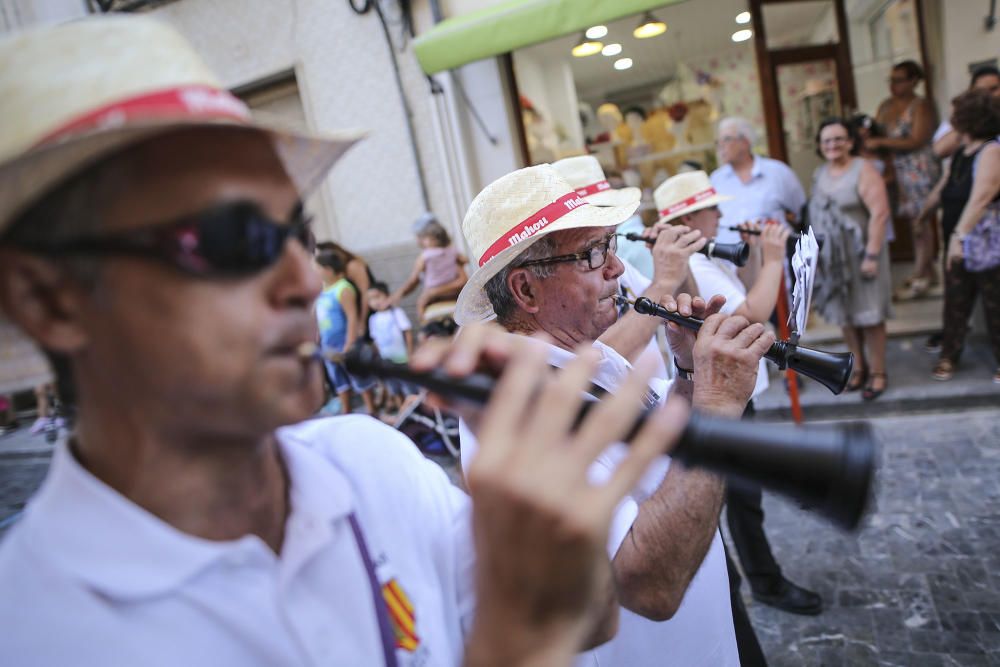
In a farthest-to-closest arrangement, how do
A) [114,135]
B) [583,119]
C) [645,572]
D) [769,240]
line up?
[583,119] < [769,240] < [645,572] < [114,135]

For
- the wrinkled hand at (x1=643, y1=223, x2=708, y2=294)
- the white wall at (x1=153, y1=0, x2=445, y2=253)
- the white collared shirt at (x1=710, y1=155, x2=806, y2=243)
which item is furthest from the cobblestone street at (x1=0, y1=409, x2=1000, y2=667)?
the white wall at (x1=153, y1=0, x2=445, y2=253)

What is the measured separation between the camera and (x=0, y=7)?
33.4 ft

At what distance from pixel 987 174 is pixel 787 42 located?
115 inches

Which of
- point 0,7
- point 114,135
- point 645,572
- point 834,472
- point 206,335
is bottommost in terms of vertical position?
point 645,572

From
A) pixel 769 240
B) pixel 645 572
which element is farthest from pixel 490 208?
pixel 769 240

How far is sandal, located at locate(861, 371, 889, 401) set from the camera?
213 inches

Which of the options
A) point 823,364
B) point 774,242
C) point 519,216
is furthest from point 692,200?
point 823,364

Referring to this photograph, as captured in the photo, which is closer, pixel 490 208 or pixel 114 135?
pixel 114 135

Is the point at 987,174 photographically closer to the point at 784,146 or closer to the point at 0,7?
→ the point at 784,146

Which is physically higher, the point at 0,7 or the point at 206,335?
the point at 0,7

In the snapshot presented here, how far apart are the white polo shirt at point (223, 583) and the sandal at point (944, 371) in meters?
5.55

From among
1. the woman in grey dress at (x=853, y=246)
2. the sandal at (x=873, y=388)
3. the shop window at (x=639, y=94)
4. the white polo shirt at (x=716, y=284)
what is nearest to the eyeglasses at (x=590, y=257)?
the white polo shirt at (x=716, y=284)

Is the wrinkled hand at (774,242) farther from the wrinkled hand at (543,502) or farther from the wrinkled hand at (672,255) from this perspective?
the wrinkled hand at (543,502)

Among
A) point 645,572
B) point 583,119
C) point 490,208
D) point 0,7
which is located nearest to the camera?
point 645,572
